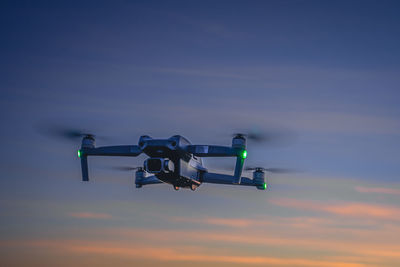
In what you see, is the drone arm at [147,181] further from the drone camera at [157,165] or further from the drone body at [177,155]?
the drone camera at [157,165]

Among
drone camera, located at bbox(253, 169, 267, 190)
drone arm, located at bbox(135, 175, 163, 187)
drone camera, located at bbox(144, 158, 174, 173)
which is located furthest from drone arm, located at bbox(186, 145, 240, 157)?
drone arm, located at bbox(135, 175, 163, 187)

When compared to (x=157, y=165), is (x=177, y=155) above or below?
above

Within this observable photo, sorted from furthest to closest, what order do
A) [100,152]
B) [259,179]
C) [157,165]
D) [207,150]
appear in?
[259,179] < [100,152] < [207,150] < [157,165]

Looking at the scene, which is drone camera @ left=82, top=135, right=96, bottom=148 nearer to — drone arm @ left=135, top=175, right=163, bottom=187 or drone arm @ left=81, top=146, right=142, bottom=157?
drone arm @ left=81, top=146, right=142, bottom=157

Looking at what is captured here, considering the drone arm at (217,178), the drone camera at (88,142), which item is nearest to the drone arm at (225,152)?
the drone arm at (217,178)

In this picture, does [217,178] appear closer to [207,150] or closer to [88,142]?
[207,150]

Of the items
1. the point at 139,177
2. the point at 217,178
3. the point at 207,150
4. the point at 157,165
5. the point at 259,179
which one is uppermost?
the point at 139,177

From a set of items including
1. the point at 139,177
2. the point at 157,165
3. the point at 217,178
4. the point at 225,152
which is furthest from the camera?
the point at 139,177

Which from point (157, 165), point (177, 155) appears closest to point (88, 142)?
point (157, 165)
